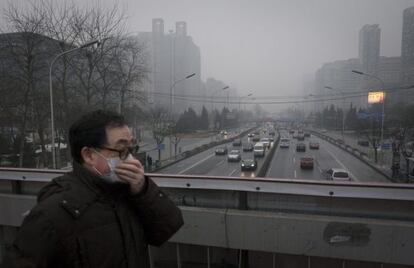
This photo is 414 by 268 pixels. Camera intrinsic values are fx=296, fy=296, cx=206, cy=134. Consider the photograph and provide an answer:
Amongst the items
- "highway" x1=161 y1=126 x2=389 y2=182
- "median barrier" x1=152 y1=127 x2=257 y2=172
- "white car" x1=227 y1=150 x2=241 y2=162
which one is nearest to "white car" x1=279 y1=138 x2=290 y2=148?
"highway" x1=161 y1=126 x2=389 y2=182

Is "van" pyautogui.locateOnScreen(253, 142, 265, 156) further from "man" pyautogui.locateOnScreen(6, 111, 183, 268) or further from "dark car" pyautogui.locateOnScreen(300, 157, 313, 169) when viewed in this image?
"man" pyautogui.locateOnScreen(6, 111, 183, 268)

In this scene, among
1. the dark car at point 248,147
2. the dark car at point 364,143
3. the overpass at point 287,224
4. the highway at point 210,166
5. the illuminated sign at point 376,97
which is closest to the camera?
the overpass at point 287,224

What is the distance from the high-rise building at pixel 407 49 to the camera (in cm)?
1248

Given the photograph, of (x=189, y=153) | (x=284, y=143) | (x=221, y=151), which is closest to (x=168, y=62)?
(x=189, y=153)

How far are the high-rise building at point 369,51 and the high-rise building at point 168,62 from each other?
12.0 metres

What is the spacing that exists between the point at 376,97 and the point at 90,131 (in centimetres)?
1868

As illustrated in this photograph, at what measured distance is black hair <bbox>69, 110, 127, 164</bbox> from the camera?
137 cm

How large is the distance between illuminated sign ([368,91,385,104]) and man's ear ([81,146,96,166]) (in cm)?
1806

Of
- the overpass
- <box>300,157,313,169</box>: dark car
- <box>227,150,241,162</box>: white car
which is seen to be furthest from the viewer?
<box>227,150,241,162</box>: white car

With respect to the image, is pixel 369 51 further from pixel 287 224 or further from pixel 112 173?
pixel 112 173

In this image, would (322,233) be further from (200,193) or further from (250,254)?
(200,193)

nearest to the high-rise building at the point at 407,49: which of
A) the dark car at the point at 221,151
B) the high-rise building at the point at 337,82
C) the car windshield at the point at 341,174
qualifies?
the high-rise building at the point at 337,82

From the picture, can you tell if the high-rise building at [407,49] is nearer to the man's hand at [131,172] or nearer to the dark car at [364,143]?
the dark car at [364,143]

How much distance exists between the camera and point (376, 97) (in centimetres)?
1689
